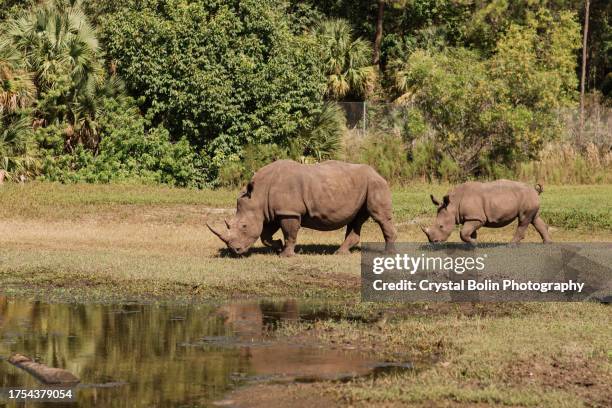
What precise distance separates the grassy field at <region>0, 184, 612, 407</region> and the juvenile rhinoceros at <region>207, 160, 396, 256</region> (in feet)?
1.55

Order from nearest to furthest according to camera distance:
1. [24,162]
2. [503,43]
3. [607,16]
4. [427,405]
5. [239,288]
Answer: [427,405]
[239,288]
[24,162]
[503,43]
[607,16]

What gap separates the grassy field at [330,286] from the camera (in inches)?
458

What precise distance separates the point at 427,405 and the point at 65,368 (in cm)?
371

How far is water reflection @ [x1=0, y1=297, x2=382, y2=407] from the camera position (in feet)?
38.3

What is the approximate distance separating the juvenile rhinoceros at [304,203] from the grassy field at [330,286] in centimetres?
47

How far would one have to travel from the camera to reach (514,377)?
12.0 metres

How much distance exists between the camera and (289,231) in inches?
833

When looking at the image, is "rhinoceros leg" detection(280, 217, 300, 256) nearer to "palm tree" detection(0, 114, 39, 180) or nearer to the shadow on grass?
the shadow on grass

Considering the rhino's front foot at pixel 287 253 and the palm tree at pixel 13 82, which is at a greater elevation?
the palm tree at pixel 13 82

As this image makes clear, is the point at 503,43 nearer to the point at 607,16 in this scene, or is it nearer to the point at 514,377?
the point at 607,16

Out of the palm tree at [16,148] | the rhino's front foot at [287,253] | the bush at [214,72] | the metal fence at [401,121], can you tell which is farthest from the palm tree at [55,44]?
the rhino's front foot at [287,253]

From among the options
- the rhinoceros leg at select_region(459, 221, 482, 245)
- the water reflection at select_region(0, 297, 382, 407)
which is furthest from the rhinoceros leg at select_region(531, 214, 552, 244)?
the water reflection at select_region(0, 297, 382, 407)

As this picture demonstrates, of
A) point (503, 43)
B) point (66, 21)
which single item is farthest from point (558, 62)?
point (66, 21)

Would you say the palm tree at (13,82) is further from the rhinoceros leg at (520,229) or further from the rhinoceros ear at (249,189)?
the rhinoceros leg at (520,229)
